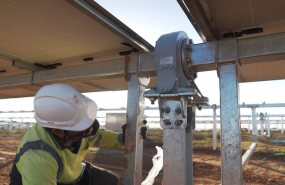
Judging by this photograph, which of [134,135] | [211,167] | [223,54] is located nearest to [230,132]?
[223,54]

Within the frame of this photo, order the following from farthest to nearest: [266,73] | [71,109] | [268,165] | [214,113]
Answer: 1. [214,113]
2. [268,165]
3. [266,73]
4. [71,109]

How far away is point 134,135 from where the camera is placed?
82.4 inches

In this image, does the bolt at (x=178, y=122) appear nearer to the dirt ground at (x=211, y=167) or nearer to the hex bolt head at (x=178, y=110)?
the hex bolt head at (x=178, y=110)

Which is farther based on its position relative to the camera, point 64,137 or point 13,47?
point 13,47

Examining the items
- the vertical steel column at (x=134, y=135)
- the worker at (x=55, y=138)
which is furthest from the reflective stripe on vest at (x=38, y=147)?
the vertical steel column at (x=134, y=135)

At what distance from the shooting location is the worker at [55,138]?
1424 mm

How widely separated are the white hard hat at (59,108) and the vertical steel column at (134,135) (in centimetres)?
50

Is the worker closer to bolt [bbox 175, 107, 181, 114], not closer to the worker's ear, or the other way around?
the worker's ear

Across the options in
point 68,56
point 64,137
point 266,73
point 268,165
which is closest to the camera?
point 64,137

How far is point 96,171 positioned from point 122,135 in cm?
42

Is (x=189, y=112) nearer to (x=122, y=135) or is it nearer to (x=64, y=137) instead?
(x=122, y=135)

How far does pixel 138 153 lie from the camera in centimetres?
209

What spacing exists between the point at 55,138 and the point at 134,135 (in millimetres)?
668

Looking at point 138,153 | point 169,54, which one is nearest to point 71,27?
point 169,54
